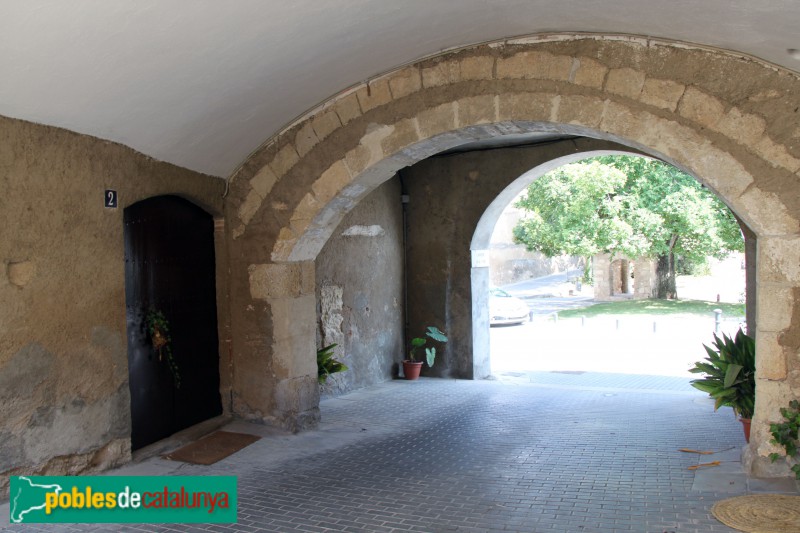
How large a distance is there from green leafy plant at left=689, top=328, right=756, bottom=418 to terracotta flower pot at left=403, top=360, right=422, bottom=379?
429 cm

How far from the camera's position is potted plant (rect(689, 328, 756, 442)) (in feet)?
15.0

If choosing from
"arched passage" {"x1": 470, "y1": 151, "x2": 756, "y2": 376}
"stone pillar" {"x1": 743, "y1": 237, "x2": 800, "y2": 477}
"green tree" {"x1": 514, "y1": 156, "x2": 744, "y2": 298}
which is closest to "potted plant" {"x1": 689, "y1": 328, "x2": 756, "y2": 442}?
"stone pillar" {"x1": 743, "y1": 237, "x2": 800, "y2": 477}

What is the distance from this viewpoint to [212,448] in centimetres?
514

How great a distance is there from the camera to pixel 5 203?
388cm

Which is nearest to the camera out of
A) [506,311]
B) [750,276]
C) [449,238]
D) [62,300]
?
[62,300]

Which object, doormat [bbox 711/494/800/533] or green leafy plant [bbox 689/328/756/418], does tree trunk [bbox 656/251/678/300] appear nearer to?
green leafy plant [bbox 689/328/756/418]

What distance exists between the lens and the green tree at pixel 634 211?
1595 cm

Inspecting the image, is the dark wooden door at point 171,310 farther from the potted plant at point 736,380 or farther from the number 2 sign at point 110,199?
the potted plant at point 736,380

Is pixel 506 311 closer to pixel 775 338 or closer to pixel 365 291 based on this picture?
Answer: pixel 365 291

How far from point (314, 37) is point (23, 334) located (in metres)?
2.54

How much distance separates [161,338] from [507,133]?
3.15 meters

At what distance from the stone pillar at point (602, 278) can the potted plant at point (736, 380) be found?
59.4 feet

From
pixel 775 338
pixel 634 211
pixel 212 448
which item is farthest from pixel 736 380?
pixel 634 211

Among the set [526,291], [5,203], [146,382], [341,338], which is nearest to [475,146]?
[341,338]
